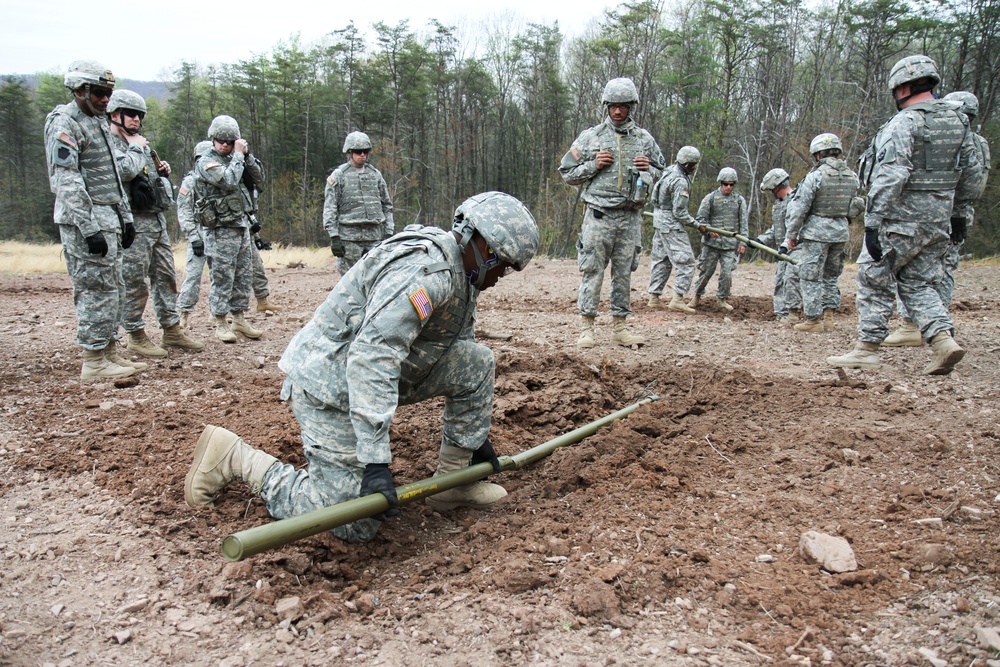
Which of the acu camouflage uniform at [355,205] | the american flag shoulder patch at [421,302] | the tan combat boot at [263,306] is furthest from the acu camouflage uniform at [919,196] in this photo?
the tan combat boot at [263,306]

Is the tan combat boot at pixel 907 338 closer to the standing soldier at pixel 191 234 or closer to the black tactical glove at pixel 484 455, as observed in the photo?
the black tactical glove at pixel 484 455

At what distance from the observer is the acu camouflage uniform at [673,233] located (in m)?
9.12

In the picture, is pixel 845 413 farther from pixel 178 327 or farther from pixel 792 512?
pixel 178 327

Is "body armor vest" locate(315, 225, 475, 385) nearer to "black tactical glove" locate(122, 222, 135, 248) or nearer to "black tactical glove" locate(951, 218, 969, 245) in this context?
"black tactical glove" locate(122, 222, 135, 248)

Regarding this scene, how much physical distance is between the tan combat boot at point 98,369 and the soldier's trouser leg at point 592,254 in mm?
4005

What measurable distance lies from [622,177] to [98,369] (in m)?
4.76

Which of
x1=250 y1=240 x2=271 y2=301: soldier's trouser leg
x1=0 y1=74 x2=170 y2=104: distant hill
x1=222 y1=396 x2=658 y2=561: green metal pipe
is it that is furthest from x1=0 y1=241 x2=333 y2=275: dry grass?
x1=222 y1=396 x2=658 y2=561: green metal pipe

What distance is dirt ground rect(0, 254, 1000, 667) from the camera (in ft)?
7.11

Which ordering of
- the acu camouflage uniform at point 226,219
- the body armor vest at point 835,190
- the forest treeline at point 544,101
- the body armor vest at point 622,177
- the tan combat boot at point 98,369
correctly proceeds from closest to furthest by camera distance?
the tan combat boot at point 98,369
the body armor vest at point 622,177
the acu camouflage uniform at point 226,219
the body armor vest at point 835,190
the forest treeline at point 544,101

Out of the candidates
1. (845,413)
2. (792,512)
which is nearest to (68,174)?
(792,512)

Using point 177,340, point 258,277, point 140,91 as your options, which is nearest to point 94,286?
point 177,340

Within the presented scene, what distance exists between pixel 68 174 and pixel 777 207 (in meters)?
8.35

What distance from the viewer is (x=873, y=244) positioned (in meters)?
5.06

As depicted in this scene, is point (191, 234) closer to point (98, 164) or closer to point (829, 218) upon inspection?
point (98, 164)
